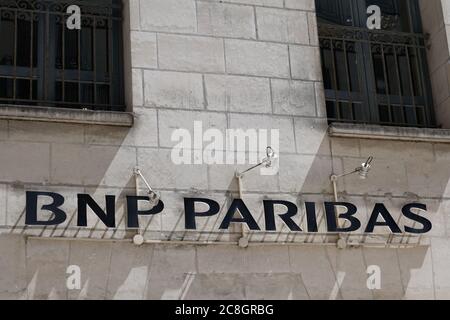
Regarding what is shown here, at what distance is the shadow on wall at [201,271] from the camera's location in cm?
1118

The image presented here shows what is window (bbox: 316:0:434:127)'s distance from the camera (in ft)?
46.0

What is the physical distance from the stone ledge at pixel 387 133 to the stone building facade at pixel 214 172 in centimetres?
2

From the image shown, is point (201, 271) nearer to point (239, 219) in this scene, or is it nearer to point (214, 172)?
point (239, 219)

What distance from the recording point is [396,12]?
15109 millimetres

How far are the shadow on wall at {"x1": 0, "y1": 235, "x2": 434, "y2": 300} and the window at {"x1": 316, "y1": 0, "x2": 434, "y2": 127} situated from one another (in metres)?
2.41

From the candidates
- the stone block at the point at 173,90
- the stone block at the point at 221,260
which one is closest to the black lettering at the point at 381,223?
the stone block at the point at 221,260

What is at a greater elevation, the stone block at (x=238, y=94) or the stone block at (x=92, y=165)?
the stone block at (x=238, y=94)

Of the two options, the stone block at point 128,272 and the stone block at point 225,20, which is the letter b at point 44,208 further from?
the stone block at point 225,20

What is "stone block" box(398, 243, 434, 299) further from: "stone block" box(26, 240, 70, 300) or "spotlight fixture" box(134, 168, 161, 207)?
"stone block" box(26, 240, 70, 300)

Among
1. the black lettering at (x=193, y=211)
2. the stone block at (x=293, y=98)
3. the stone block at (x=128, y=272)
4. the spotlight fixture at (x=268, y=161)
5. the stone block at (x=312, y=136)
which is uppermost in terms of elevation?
the stone block at (x=293, y=98)

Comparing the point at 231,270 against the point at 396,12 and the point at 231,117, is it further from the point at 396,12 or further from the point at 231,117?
the point at 396,12

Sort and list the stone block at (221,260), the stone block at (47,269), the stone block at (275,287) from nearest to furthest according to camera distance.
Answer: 1. the stone block at (47,269)
2. the stone block at (221,260)
3. the stone block at (275,287)

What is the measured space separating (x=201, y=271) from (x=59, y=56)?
12.3ft

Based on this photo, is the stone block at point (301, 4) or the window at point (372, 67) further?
the window at point (372, 67)
